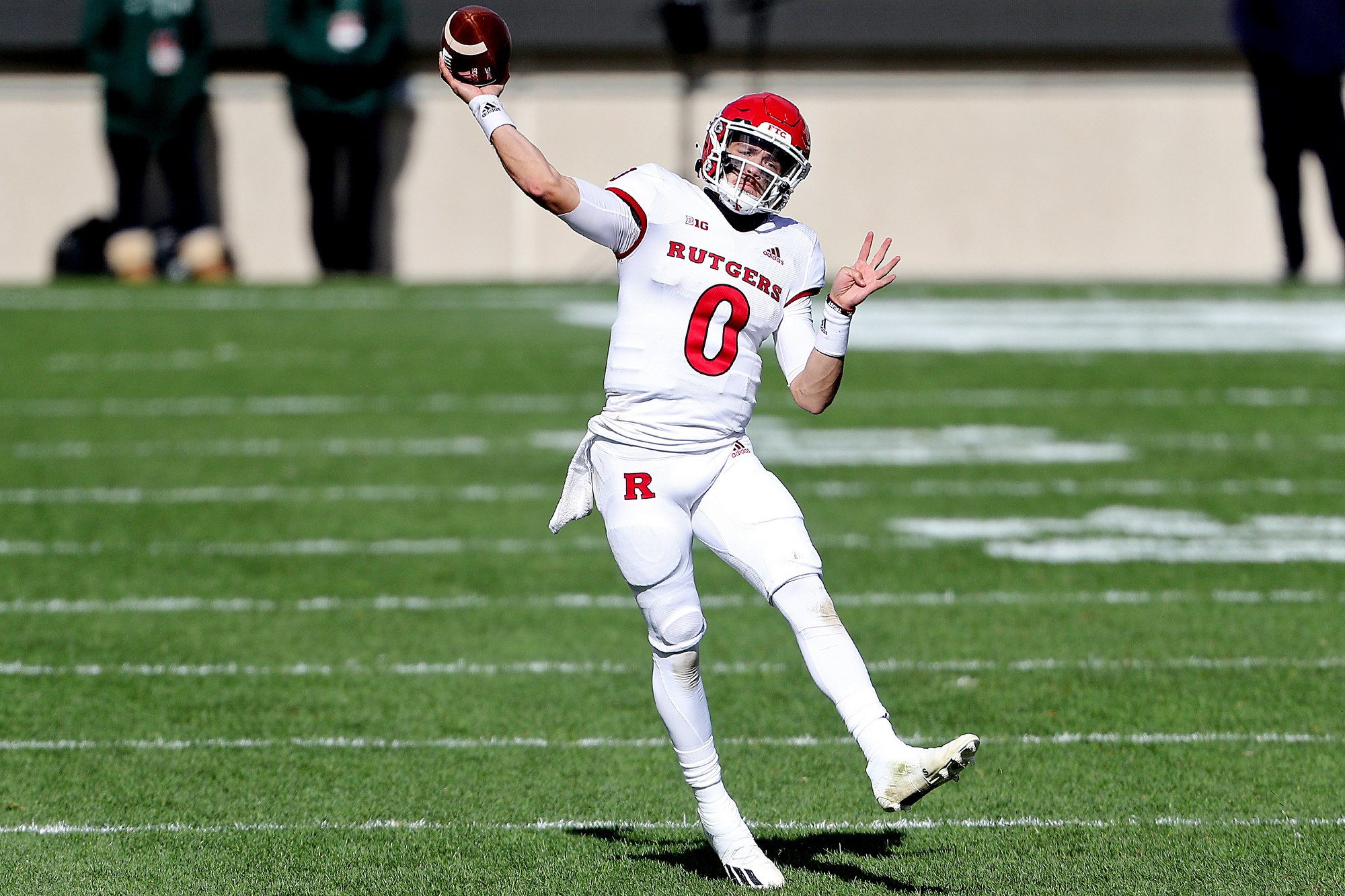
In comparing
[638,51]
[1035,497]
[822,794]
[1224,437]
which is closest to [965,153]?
[638,51]

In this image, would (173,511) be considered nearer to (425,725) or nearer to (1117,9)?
(425,725)

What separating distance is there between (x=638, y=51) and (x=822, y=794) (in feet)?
45.2

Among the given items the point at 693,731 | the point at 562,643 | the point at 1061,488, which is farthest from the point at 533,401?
the point at 693,731

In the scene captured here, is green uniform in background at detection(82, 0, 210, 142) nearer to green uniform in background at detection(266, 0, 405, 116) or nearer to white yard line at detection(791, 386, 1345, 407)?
green uniform in background at detection(266, 0, 405, 116)

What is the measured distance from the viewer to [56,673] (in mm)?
7164

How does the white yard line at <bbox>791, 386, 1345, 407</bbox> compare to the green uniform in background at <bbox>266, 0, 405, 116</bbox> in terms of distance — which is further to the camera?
the green uniform in background at <bbox>266, 0, 405, 116</bbox>

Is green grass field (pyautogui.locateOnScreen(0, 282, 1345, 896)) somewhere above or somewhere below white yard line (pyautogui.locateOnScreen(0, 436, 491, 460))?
above

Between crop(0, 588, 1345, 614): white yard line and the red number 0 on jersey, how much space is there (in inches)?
141

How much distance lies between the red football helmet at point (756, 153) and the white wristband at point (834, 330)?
34cm

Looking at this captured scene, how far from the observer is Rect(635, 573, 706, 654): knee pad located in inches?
189

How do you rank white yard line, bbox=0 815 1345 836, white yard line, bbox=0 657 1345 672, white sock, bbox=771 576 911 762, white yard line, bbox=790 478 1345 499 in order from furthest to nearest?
1. white yard line, bbox=790 478 1345 499
2. white yard line, bbox=0 657 1345 672
3. white yard line, bbox=0 815 1345 836
4. white sock, bbox=771 576 911 762

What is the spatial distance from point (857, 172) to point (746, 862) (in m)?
14.8

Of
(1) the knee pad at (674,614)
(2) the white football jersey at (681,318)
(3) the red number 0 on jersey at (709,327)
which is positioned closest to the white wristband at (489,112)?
(2) the white football jersey at (681,318)

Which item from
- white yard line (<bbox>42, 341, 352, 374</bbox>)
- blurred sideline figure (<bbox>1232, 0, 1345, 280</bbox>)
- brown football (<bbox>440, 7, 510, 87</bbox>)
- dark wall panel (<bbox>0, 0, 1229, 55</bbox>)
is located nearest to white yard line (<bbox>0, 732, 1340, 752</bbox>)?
brown football (<bbox>440, 7, 510, 87</bbox>)
